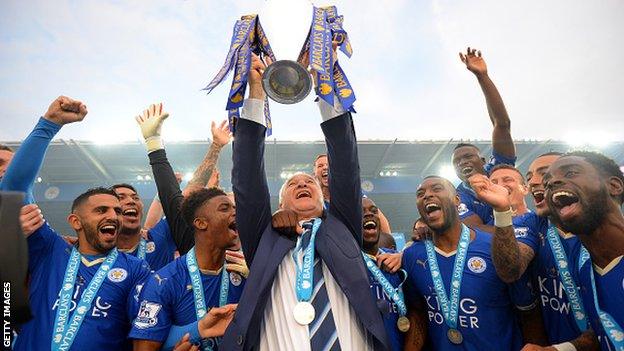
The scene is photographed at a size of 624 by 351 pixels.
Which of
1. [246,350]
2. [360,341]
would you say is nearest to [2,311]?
[246,350]

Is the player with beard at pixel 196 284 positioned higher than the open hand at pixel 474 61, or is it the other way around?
the open hand at pixel 474 61

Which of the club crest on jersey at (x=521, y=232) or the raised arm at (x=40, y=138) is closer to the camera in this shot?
the raised arm at (x=40, y=138)

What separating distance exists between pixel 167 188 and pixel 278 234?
1854mm

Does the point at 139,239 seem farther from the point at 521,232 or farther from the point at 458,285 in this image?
the point at 521,232

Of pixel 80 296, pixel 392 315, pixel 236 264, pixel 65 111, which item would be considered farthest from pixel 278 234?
pixel 65 111

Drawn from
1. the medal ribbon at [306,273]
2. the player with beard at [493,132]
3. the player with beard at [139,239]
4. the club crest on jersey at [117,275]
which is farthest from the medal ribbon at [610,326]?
the player with beard at [139,239]

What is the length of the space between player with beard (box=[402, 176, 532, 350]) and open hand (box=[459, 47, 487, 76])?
5.46 feet

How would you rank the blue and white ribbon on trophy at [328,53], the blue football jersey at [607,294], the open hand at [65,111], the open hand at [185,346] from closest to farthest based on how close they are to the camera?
the blue and white ribbon on trophy at [328,53] → the blue football jersey at [607,294] → the open hand at [185,346] → the open hand at [65,111]

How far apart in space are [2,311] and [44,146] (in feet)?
7.61

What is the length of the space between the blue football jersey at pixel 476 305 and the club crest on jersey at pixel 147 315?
1795mm

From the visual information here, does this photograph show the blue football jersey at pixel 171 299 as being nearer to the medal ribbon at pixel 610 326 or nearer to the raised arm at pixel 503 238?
the raised arm at pixel 503 238

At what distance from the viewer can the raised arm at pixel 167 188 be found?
3.49 metres

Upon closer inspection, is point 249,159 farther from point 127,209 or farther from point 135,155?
point 135,155

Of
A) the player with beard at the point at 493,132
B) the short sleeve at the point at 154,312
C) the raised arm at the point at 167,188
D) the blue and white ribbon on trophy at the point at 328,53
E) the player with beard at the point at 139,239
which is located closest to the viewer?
the blue and white ribbon on trophy at the point at 328,53
